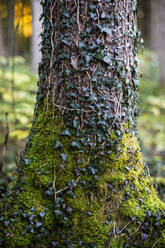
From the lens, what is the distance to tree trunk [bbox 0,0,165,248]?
192cm

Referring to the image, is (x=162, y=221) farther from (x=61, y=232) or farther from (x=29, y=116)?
(x=29, y=116)

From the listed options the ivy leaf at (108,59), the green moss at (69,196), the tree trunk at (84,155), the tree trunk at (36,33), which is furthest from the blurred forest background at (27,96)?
the ivy leaf at (108,59)

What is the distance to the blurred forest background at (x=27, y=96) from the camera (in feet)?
10.4

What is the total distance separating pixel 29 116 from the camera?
13.5 ft

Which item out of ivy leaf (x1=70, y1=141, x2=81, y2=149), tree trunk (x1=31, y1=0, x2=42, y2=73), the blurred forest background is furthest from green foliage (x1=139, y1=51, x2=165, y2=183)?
tree trunk (x1=31, y1=0, x2=42, y2=73)

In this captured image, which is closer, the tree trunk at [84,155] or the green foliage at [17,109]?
the tree trunk at [84,155]

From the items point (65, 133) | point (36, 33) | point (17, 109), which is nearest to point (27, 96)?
point (17, 109)

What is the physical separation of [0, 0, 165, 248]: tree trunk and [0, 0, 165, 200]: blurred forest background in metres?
0.44

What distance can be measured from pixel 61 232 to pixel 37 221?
235mm

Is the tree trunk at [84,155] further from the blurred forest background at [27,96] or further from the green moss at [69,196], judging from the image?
the blurred forest background at [27,96]

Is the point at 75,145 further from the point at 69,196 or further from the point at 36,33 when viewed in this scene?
the point at 36,33

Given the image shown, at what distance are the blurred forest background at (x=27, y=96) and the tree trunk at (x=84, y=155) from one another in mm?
437

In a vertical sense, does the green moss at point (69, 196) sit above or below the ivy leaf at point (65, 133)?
below

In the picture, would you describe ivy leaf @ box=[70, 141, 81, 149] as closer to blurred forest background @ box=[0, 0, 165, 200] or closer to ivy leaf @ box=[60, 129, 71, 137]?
ivy leaf @ box=[60, 129, 71, 137]
